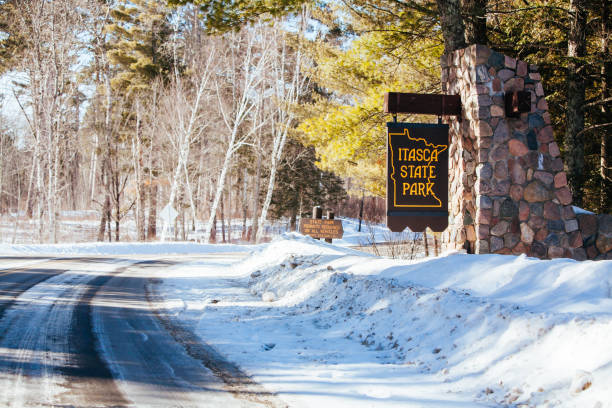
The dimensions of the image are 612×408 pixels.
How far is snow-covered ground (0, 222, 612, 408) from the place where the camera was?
3.40m

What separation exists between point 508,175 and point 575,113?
192 inches

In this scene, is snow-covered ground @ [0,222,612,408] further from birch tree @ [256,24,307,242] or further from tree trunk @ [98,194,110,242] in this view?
tree trunk @ [98,194,110,242]

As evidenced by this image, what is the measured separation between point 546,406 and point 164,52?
3183 cm

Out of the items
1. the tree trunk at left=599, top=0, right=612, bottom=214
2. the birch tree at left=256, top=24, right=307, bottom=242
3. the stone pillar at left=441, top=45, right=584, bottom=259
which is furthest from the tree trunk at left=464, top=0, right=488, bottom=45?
the birch tree at left=256, top=24, right=307, bottom=242

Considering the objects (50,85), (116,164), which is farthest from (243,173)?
(50,85)

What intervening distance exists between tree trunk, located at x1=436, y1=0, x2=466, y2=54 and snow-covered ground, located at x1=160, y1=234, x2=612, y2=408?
441cm

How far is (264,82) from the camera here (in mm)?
26719

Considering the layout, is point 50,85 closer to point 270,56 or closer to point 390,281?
point 270,56

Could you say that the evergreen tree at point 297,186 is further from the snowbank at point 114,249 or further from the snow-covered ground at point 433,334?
the snow-covered ground at point 433,334

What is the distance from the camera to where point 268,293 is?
25.4 feet

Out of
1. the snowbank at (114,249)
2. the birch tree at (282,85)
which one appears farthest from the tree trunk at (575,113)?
the birch tree at (282,85)

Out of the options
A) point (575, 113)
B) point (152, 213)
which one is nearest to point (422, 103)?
point (575, 113)

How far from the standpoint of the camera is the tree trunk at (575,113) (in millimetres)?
11492

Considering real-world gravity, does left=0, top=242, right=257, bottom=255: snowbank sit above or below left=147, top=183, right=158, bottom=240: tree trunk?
below
